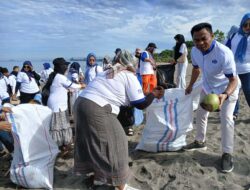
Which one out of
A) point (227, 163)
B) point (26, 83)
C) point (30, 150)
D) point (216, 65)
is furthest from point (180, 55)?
point (30, 150)

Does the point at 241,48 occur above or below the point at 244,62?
above

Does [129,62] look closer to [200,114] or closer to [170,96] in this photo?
[170,96]

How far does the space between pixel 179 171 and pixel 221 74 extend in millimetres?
1351

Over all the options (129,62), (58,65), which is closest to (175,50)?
(58,65)

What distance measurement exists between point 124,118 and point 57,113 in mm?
1070

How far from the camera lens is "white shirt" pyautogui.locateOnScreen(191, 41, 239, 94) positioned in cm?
352

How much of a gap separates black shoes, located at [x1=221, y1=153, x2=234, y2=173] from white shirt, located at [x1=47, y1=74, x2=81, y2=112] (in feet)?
8.23

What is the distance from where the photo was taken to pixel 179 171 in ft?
12.5

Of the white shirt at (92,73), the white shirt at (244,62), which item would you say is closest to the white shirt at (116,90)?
the white shirt at (244,62)

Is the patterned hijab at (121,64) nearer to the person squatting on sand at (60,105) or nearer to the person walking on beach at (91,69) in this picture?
the person squatting on sand at (60,105)

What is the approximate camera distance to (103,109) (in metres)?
3.24

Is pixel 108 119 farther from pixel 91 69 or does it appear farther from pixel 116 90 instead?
pixel 91 69

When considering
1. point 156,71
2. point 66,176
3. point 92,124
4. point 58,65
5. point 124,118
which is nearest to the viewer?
point 92,124

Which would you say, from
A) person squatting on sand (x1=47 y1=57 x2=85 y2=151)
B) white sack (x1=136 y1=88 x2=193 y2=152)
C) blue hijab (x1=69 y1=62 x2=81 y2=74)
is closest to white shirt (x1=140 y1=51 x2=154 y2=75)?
blue hijab (x1=69 y1=62 x2=81 y2=74)
